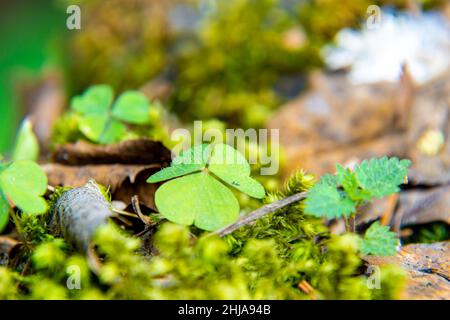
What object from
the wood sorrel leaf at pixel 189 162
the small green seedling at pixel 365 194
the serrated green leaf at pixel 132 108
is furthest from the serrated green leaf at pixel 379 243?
the serrated green leaf at pixel 132 108

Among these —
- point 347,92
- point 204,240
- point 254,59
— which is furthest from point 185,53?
point 204,240

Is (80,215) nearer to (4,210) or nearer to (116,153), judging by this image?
(4,210)

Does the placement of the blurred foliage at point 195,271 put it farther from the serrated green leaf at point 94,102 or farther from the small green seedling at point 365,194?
the serrated green leaf at point 94,102

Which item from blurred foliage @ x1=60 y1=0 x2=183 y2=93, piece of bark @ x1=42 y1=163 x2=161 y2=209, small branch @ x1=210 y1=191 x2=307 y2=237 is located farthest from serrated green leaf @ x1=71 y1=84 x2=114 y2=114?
small branch @ x1=210 y1=191 x2=307 y2=237

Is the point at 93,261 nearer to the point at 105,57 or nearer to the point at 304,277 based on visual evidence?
the point at 304,277

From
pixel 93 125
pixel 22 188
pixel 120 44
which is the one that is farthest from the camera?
pixel 120 44

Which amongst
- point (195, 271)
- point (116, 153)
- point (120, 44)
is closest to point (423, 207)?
point (195, 271)
